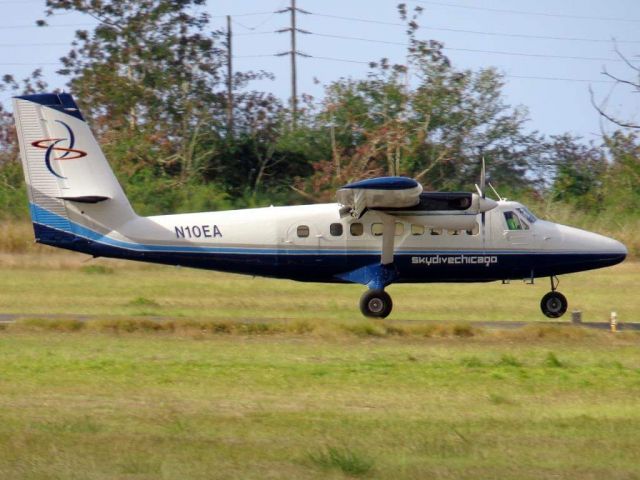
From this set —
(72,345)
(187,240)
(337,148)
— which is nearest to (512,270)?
(187,240)

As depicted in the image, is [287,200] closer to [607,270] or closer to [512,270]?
[607,270]

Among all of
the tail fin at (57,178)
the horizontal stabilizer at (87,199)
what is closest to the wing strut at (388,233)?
the tail fin at (57,178)

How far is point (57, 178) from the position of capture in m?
22.8

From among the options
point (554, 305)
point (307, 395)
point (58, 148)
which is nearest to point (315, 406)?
point (307, 395)

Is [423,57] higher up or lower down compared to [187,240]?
higher up

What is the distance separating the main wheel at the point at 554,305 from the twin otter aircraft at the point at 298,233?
0.15ft

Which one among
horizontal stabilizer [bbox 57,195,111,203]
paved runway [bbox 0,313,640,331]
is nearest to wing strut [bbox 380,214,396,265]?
paved runway [bbox 0,313,640,331]

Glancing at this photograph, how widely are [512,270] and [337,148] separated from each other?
25783 millimetres

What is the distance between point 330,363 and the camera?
1688 cm

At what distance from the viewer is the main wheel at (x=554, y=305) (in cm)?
2350

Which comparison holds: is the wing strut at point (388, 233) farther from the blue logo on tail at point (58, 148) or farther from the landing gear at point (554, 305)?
the blue logo on tail at point (58, 148)

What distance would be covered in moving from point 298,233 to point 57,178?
5.06m

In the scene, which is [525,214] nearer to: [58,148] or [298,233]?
[298,233]

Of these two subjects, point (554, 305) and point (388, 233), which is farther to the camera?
point (554, 305)
